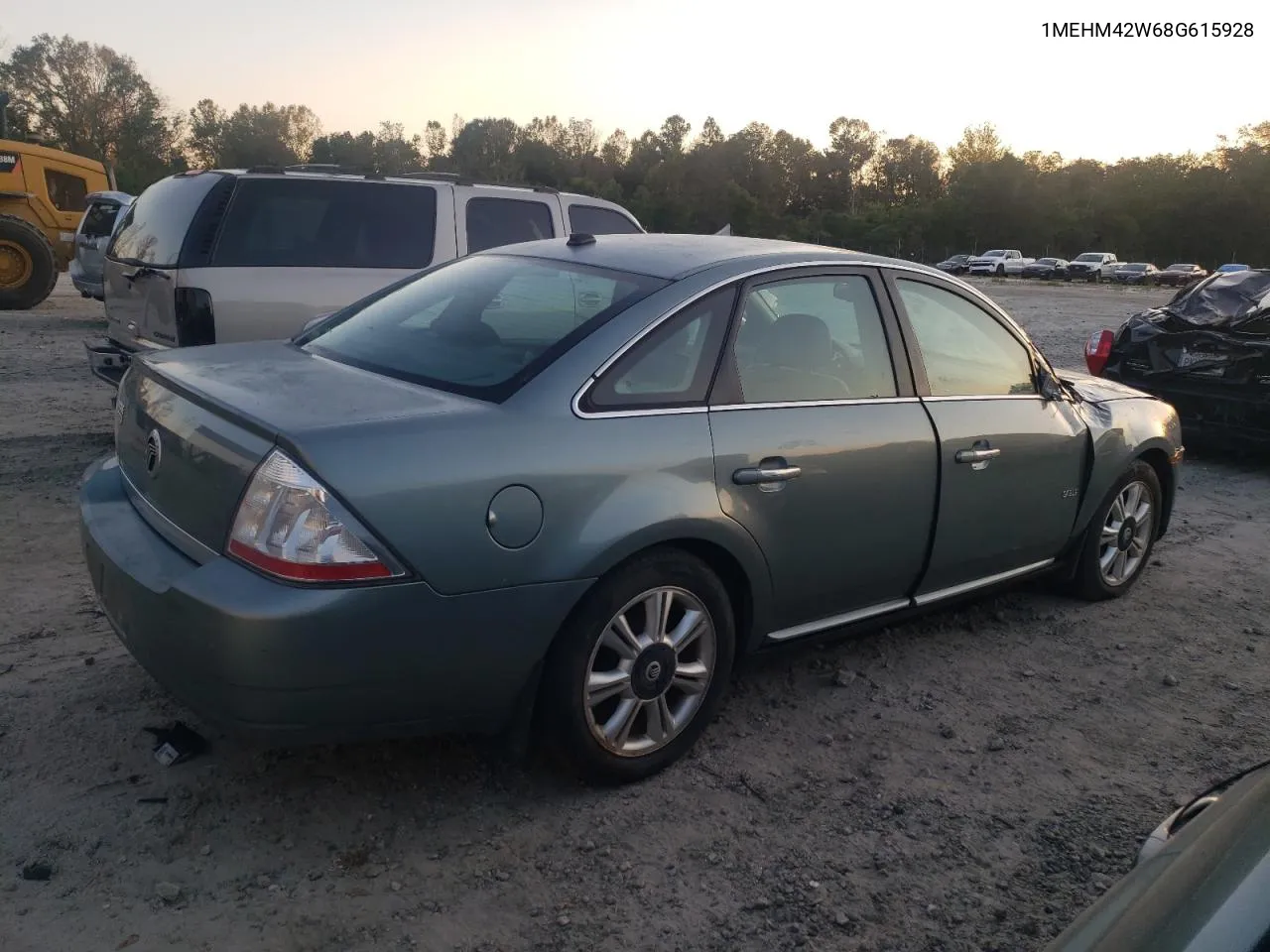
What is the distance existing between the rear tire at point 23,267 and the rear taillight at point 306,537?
15573 millimetres

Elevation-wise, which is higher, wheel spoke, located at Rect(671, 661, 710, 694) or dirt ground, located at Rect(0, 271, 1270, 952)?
wheel spoke, located at Rect(671, 661, 710, 694)

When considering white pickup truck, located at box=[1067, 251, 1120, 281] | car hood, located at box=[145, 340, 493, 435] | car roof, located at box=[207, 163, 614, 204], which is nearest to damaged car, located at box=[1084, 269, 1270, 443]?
car roof, located at box=[207, 163, 614, 204]

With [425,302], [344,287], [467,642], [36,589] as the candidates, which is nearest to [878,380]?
[425,302]

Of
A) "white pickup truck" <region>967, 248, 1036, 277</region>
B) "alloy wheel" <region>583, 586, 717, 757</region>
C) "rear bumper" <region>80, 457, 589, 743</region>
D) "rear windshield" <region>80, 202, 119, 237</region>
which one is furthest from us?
"white pickup truck" <region>967, 248, 1036, 277</region>

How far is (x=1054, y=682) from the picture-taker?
4.29 meters

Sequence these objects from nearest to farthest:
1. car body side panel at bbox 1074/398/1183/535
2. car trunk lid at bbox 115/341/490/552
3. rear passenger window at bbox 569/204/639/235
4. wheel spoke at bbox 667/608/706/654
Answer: car trunk lid at bbox 115/341/490/552 < wheel spoke at bbox 667/608/706/654 < car body side panel at bbox 1074/398/1183/535 < rear passenger window at bbox 569/204/639/235

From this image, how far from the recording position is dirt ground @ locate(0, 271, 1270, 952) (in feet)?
8.84

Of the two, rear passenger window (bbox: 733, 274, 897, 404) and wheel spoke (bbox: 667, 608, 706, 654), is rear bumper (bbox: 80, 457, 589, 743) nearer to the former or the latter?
wheel spoke (bbox: 667, 608, 706, 654)

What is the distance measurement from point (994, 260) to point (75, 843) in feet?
221

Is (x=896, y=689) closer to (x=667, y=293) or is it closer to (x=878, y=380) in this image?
(x=878, y=380)

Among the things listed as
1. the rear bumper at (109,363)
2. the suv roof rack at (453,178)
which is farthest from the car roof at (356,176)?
the rear bumper at (109,363)

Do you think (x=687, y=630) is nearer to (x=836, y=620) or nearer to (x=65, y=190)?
(x=836, y=620)

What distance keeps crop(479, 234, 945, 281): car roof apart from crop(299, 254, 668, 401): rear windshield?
0.08 metres

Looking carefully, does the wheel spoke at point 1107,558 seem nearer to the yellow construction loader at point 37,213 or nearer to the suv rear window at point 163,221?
the suv rear window at point 163,221
